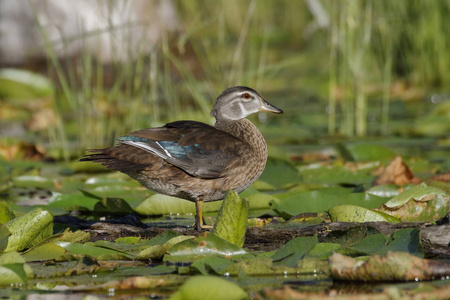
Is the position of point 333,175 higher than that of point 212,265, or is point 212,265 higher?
point 333,175

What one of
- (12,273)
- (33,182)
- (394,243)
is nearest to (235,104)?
(33,182)

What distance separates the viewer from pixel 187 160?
15.4 ft

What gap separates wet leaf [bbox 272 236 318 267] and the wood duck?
1.13 m

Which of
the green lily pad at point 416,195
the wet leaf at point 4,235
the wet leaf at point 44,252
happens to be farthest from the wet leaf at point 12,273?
the green lily pad at point 416,195

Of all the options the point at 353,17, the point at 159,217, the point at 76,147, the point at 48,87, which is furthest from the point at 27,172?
the point at 48,87

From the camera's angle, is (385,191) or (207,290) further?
(385,191)

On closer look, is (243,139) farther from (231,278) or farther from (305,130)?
(305,130)

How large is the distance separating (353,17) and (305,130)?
1.47 m

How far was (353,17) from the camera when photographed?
8.49 metres

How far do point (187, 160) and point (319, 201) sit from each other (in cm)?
101

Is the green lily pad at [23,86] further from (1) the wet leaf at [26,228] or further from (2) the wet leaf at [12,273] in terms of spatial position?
(2) the wet leaf at [12,273]

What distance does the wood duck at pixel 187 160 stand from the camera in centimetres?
454

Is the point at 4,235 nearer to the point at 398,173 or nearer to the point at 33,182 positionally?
the point at 33,182

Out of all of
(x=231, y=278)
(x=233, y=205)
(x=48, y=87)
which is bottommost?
(x=231, y=278)
